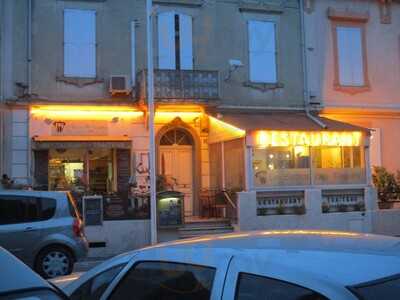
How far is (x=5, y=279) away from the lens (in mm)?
1950

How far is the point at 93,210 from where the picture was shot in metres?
15.4

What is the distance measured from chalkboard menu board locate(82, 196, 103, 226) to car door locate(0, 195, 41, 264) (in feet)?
14.3

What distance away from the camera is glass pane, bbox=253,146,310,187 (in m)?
17.3

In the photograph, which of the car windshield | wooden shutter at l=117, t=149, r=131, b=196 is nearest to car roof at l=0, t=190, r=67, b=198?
wooden shutter at l=117, t=149, r=131, b=196

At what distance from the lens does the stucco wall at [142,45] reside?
1780 cm

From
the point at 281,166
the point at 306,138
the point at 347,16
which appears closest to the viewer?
the point at 281,166

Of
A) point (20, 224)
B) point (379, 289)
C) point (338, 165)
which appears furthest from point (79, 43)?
point (379, 289)

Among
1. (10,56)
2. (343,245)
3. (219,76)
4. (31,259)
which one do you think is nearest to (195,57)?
(219,76)

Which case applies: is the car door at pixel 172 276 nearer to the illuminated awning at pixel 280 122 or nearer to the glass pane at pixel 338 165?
the illuminated awning at pixel 280 122

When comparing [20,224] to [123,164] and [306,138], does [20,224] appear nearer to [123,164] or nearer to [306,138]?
[123,164]

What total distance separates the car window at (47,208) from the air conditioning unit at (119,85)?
7180 millimetres

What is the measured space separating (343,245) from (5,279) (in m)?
1.72

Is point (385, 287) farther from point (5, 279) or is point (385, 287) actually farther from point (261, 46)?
point (261, 46)

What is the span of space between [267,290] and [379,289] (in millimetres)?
489
